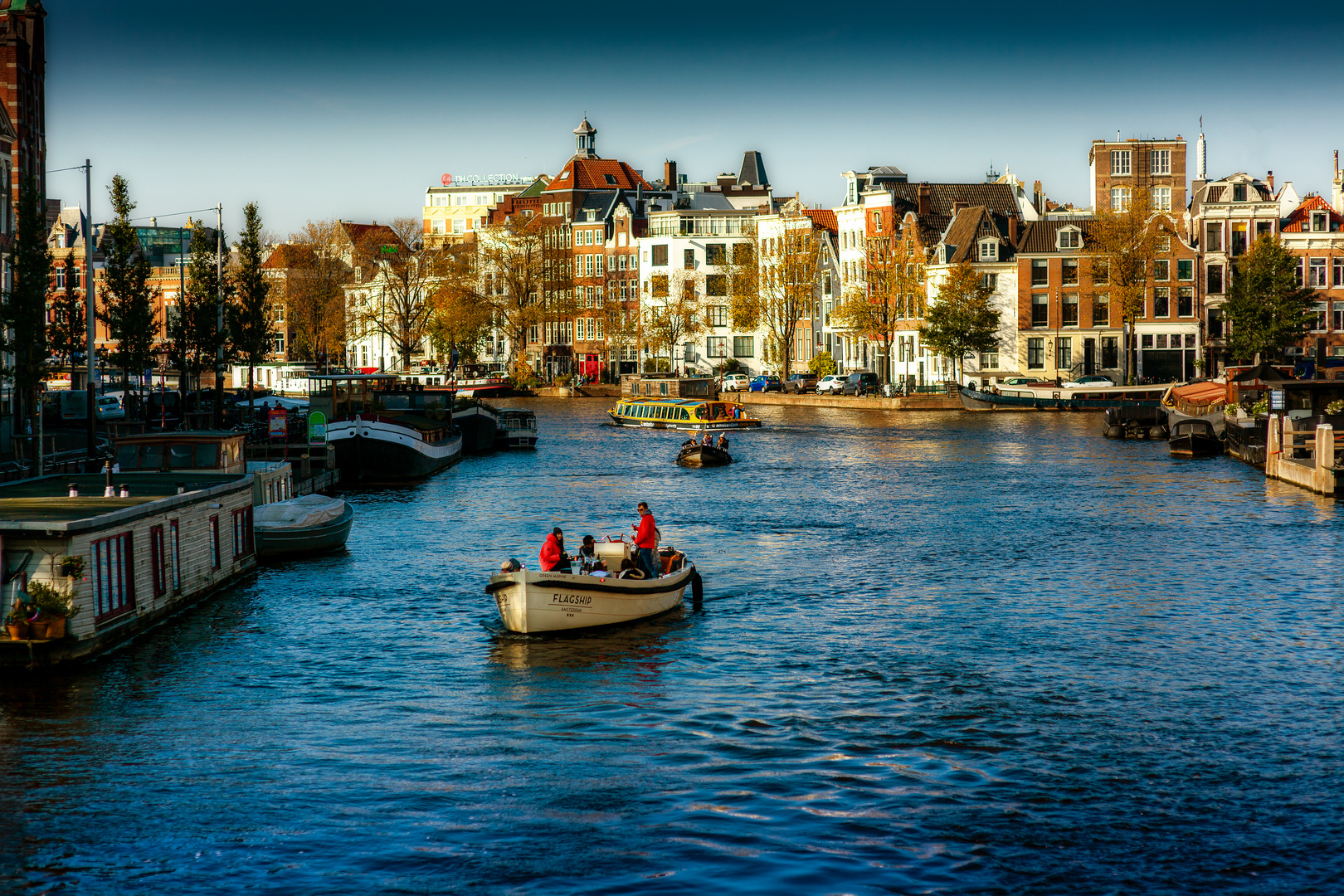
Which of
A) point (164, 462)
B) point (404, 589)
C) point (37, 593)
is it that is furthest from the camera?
point (164, 462)

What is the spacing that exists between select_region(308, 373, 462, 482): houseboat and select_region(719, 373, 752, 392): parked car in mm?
48967

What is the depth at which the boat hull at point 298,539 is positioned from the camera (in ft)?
132

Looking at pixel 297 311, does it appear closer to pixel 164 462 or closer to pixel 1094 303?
pixel 1094 303

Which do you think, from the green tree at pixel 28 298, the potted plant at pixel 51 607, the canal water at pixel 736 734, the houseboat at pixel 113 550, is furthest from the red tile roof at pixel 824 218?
the potted plant at pixel 51 607

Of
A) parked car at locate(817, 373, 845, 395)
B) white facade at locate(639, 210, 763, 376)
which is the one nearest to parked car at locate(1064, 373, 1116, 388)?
parked car at locate(817, 373, 845, 395)

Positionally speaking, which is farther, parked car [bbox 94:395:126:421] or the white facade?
the white facade

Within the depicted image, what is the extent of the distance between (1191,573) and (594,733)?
2151 centimetres

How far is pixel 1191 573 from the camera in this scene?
125 ft

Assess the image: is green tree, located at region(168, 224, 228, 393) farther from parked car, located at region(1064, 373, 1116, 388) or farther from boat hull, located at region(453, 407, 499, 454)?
parked car, located at region(1064, 373, 1116, 388)

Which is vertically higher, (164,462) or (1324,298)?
(1324,298)

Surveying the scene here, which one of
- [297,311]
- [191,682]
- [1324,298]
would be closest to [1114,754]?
[191,682]

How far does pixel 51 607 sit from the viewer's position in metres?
25.8

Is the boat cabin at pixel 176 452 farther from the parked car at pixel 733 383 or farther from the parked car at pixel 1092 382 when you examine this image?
the parked car at pixel 733 383

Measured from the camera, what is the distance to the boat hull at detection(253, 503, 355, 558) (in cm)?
4028
